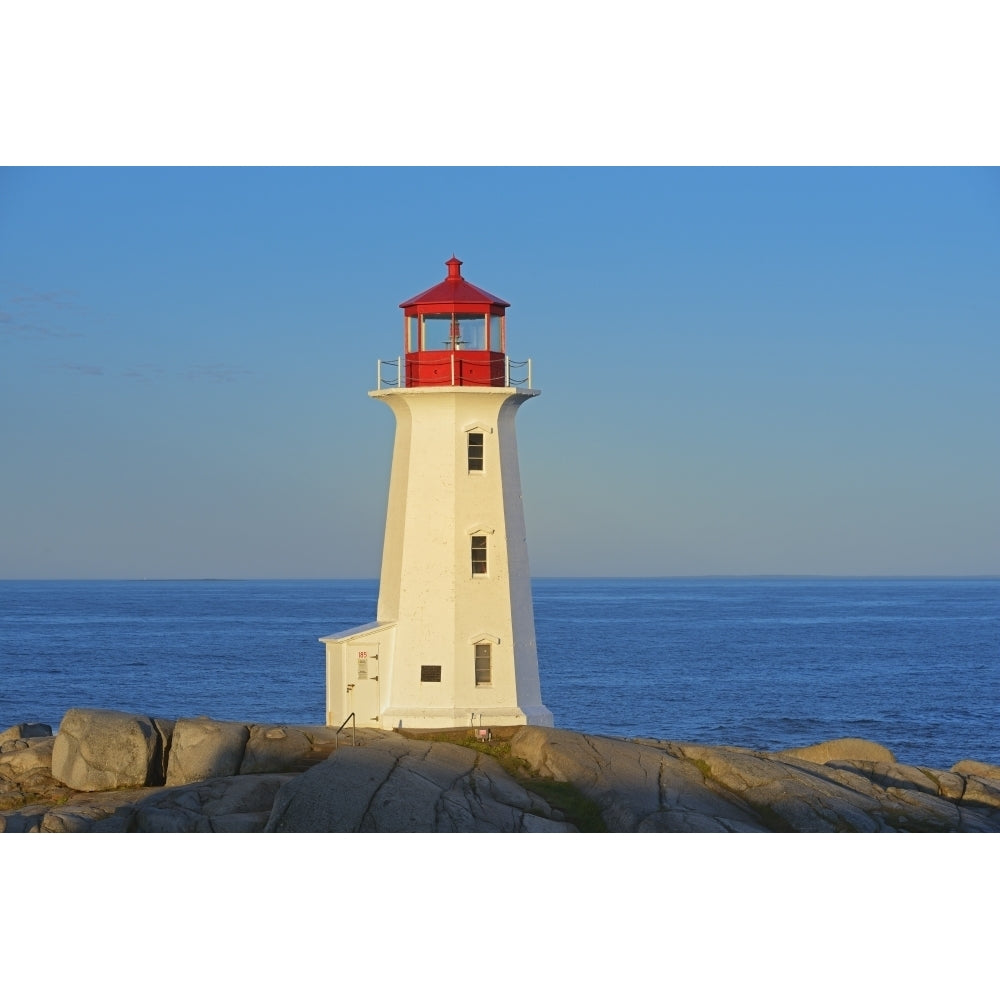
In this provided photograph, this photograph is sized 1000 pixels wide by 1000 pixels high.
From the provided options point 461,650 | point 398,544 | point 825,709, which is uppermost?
point 398,544

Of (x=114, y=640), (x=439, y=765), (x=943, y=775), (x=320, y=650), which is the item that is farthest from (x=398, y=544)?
(x=114, y=640)

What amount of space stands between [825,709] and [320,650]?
2884cm

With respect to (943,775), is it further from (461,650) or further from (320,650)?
(320,650)

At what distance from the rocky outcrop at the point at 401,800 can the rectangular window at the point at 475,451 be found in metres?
5.88

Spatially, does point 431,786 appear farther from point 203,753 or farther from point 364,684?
point 364,684

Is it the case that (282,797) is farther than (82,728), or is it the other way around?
(82,728)

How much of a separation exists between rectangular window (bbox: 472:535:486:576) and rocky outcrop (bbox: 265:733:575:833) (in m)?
4.47

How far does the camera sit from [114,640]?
8206 centimetres

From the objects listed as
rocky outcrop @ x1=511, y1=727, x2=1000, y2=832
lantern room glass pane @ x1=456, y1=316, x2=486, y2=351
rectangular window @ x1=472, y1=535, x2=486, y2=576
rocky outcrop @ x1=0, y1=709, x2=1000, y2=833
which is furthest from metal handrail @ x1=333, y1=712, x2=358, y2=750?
lantern room glass pane @ x1=456, y1=316, x2=486, y2=351

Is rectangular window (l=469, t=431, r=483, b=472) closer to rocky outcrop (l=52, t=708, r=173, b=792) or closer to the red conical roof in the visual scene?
the red conical roof

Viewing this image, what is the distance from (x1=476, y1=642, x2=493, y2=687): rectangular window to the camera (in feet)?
84.0

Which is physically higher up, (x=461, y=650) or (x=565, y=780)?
(x=461, y=650)

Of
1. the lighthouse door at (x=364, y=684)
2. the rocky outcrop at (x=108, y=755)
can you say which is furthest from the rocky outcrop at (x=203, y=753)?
the lighthouse door at (x=364, y=684)
